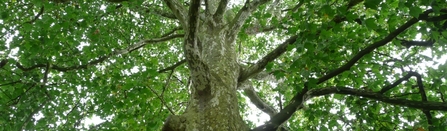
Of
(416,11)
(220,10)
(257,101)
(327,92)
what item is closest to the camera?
(416,11)

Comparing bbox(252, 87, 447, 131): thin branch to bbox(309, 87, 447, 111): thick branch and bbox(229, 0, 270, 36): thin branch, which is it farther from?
bbox(229, 0, 270, 36): thin branch

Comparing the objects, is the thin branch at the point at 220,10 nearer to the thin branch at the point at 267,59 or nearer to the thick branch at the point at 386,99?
the thin branch at the point at 267,59

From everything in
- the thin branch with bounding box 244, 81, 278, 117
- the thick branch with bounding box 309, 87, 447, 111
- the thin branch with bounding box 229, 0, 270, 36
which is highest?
the thin branch with bounding box 229, 0, 270, 36

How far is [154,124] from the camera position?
4777 mm

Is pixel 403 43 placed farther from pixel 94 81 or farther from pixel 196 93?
pixel 94 81

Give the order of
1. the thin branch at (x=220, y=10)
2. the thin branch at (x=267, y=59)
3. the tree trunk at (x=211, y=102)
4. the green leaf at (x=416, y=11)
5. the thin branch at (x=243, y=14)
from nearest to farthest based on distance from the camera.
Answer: the green leaf at (x=416, y=11) < the tree trunk at (x=211, y=102) < the thin branch at (x=267, y=59) < the thin branch at (x=220, y=10) < the thin branch at (x=243, y=14)

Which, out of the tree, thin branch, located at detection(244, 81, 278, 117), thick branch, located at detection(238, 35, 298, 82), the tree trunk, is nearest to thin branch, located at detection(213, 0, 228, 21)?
the tree

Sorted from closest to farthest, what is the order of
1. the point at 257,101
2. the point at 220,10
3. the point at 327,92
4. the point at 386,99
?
1. the point at 386,99
2. the point at 327,92
3. the point at 220,10
4. the point at 257,101

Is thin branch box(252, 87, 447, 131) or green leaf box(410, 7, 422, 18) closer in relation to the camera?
green leaf box(410, 7, 422, 18)

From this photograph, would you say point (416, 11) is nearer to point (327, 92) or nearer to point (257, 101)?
point (327, 92)

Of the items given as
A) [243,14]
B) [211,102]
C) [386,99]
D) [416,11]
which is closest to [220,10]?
[243,14]

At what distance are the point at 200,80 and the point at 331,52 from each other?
199 centimetres

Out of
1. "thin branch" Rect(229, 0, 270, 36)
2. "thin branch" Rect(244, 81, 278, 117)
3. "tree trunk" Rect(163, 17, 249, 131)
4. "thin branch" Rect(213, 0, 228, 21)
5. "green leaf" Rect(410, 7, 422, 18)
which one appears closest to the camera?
"green leaf" Rect(410, 7, 422, 18)

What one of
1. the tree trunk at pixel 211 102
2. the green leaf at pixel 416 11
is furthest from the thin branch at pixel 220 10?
the green leaf at pixel 416 11
